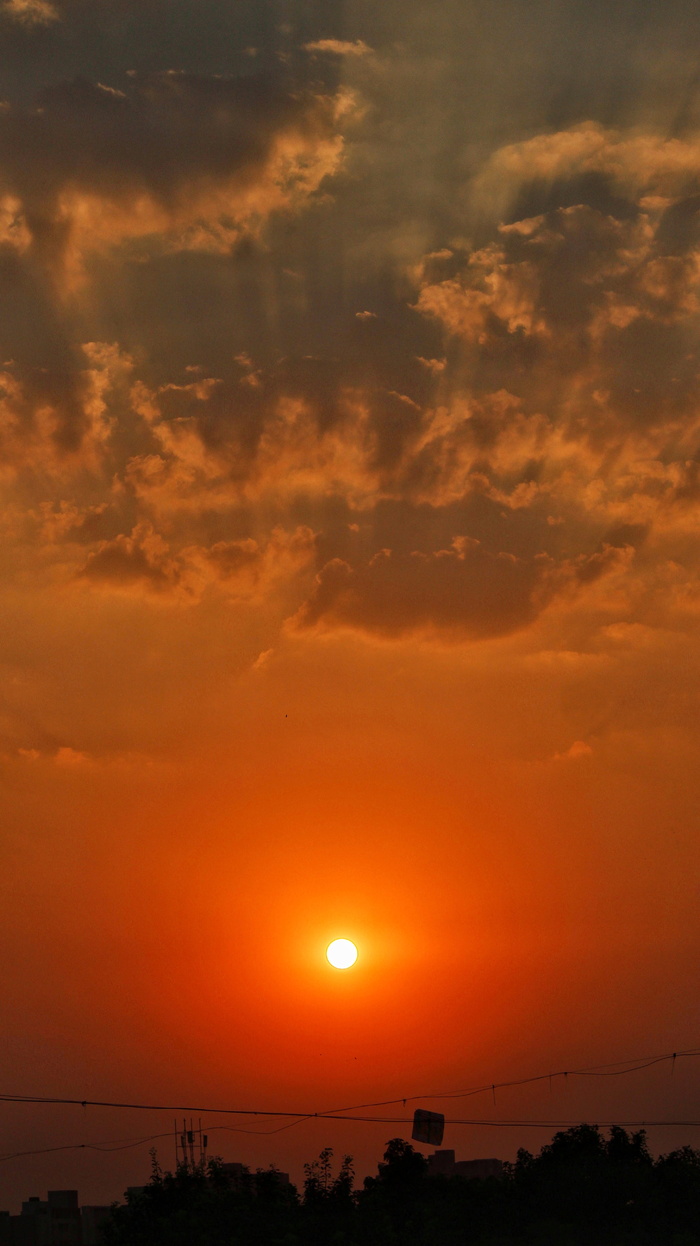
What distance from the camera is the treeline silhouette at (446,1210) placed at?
171 feet

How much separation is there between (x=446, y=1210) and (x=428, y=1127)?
3.99 meters

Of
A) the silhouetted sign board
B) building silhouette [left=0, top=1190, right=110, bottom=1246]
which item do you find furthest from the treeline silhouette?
building silhouette [left=0, top=1190, right=110, bottom=1246]

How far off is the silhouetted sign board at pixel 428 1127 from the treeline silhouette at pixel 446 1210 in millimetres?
3360

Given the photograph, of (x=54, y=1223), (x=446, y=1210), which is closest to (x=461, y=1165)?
(x=54, y=1223)

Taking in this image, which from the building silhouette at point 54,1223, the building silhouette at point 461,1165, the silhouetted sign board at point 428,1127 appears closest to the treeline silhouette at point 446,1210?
the silhouetted sign board at point 428,1127

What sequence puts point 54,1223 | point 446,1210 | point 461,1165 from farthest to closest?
point 54,1223
point 461,1165
point 446,1210

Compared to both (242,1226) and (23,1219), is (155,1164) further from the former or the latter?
(23,1219)

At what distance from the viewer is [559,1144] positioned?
7119cm

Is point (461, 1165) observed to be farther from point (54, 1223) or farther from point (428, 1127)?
point (428, 1127)

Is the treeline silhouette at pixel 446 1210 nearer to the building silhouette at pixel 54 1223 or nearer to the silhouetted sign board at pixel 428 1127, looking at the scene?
the silhouetted sign board at pixel 428 1127

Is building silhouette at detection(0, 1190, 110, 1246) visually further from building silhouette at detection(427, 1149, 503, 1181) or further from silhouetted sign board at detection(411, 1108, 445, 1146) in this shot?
silhouetted sign board at detection(411, 1108, 445, 1146)

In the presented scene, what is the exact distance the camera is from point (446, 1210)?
55844mm

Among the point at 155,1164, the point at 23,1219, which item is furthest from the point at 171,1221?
the point at 23,1219

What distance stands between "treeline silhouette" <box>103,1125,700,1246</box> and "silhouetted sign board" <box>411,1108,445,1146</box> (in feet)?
11.0
